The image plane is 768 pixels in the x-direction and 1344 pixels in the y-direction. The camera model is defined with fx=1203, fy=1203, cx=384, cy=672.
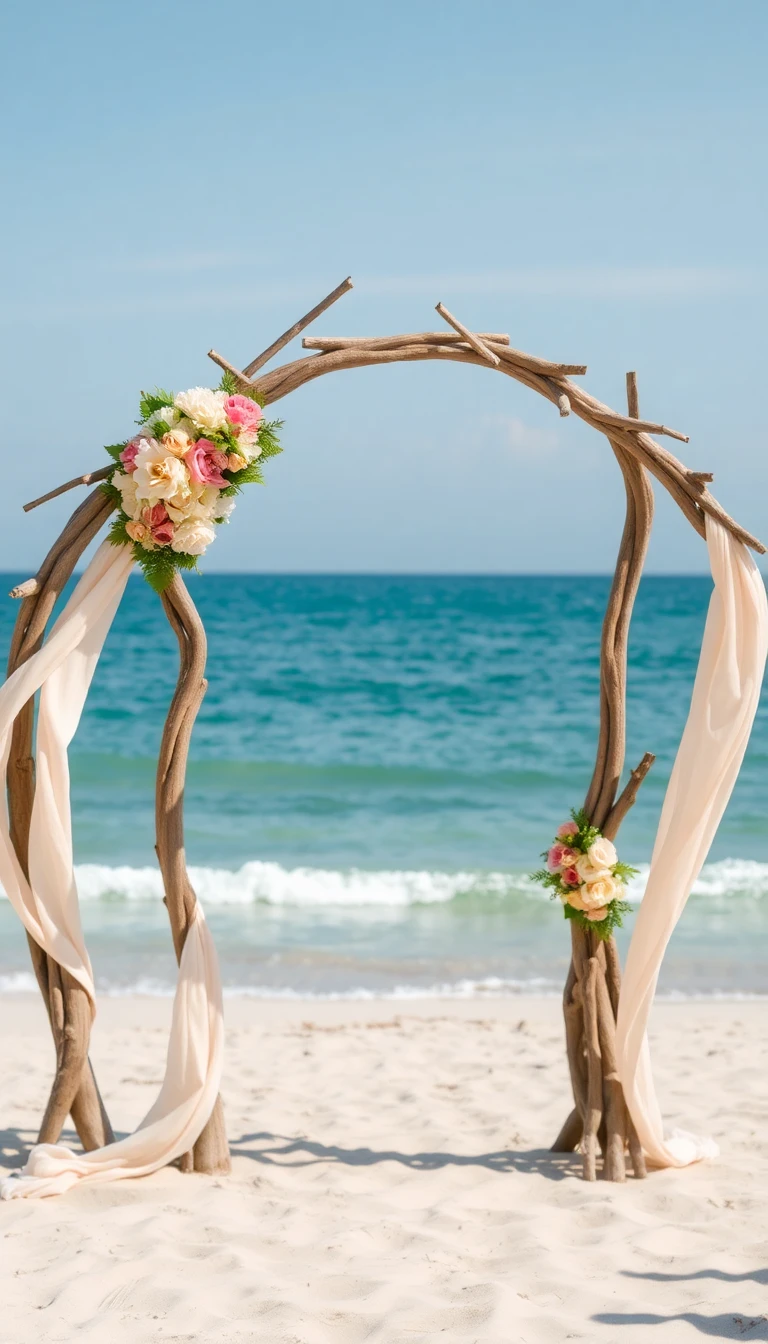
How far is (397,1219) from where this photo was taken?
3564 mm

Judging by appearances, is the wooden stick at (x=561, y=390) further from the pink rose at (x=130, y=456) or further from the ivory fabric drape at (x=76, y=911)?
the ivory fabric drape at (x=76, y=911)

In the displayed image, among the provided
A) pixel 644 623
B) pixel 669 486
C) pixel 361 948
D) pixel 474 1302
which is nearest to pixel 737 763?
pixel 669 486

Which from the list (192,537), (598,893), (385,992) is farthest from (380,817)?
(192,537)

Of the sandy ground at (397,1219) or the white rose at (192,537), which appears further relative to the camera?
the white rose at (192,537)

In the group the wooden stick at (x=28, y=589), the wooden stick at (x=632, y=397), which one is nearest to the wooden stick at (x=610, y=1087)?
the wooden stick at (x=632, y=397)

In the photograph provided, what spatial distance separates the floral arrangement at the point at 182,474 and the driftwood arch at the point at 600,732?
0.11 m

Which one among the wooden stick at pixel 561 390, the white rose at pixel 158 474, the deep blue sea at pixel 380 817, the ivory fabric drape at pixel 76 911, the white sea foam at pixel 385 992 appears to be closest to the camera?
the white rose at pixel 158 474

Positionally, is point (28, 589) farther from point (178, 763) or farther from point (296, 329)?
point (296, 329)

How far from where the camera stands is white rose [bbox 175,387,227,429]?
3666 millimetres

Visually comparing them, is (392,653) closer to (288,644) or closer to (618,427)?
(288,644)

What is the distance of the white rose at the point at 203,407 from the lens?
3666mm

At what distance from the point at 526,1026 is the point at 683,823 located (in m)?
2.58

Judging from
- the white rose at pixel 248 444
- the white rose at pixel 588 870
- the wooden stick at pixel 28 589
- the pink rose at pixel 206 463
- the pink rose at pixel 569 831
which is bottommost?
the white rose at pixel 588 870

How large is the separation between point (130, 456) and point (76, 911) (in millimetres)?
1446
